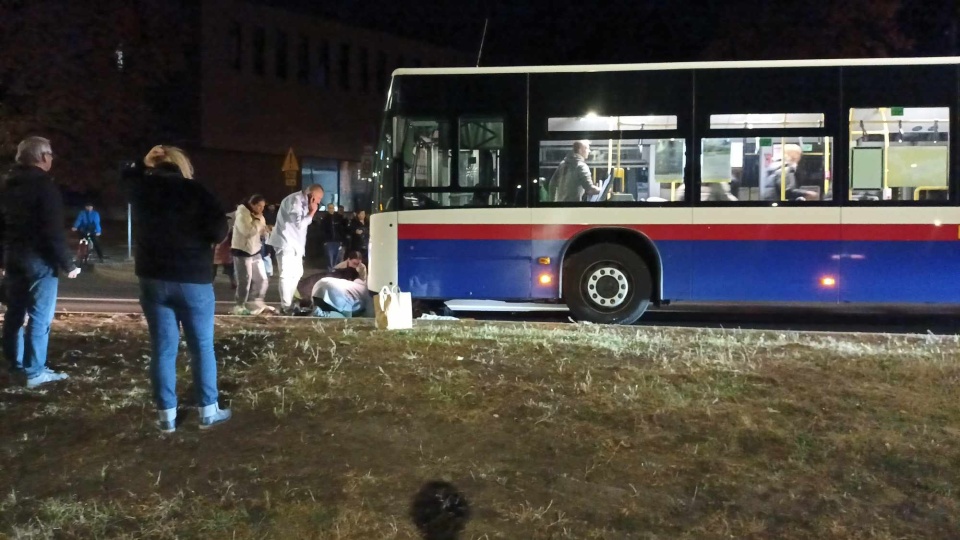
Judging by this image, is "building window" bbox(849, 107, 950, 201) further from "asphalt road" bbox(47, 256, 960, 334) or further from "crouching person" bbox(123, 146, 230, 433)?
"crouching person" bbox(123, 146, 230, 433)

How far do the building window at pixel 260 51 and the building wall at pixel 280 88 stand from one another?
0.12ft

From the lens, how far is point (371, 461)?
5117 millimetres

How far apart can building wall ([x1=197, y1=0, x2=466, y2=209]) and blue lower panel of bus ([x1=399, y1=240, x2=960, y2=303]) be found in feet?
77.8

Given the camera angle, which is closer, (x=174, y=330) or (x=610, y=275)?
(x=174, y=330)

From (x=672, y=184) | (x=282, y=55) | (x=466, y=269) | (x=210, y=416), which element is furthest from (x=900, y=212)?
(x=282, y=55)

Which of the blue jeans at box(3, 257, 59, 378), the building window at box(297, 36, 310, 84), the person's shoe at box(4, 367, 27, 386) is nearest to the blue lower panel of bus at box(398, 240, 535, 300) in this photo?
the blue jeans at box(3, 257, 59, 378)

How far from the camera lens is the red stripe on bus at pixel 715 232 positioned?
1038cm

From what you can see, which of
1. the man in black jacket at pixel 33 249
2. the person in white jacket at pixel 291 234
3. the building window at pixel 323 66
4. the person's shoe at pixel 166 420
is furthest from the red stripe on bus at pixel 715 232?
the building window at pixel 323 66

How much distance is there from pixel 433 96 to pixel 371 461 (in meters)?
6.52

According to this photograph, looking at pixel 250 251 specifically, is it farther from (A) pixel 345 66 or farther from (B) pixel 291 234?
(A) pixel 345 66

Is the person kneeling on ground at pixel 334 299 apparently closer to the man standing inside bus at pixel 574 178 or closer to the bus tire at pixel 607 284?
the bus tire at pixel 607 284

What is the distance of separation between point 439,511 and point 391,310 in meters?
4.33

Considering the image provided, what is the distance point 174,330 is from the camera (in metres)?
5.48

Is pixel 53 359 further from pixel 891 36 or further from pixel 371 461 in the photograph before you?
pixel 891 36
